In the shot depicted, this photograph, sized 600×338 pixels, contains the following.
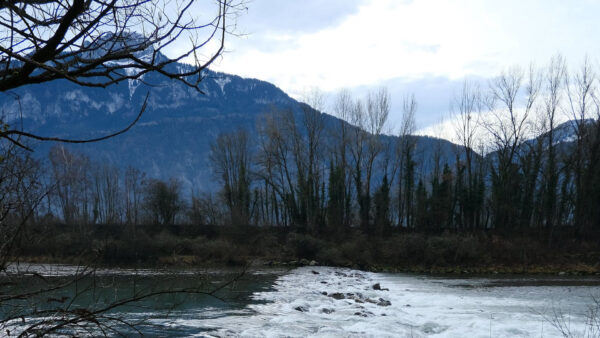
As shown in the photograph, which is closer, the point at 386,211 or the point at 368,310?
the point at 368,310

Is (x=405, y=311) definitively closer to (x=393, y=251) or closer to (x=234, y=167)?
(x=393, y=251)

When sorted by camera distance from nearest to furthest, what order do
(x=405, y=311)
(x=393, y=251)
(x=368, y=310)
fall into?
(x=368, y=310)
(x=405, y=311)
(x=393, y=251)

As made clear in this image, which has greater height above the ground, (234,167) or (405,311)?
(234,167)

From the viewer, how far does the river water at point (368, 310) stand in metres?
10.6

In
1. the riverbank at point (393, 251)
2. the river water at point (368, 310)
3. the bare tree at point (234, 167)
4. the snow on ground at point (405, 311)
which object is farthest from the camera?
the bare tree at point (234, 167)

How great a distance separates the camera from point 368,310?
13.8m

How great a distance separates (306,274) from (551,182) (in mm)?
24912

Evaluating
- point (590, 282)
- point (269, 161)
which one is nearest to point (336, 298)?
point (590, 282)

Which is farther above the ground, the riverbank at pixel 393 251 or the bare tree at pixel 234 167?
the bare tree at pixel 234 167

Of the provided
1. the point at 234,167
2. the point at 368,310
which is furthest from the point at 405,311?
the point at 234,167

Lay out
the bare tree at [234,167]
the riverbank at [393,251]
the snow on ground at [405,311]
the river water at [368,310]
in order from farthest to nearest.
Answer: the bare tree at [234,167] < the riverbank at [393,251] < the snow on ground at [405,311] < the river water at [368,310]

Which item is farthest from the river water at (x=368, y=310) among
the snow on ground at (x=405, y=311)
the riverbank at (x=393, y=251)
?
the riverbank at (x=393, y=251)

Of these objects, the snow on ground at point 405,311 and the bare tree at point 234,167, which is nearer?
the snow on ground at point 405,311

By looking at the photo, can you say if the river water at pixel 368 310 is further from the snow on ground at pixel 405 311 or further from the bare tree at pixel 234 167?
the bare tree at pixel 234 167
